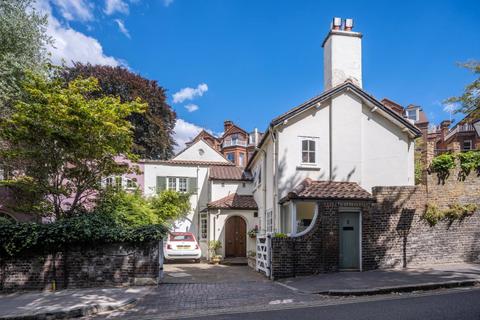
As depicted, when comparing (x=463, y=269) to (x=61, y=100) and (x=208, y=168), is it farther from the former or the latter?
(x=208, y=168)

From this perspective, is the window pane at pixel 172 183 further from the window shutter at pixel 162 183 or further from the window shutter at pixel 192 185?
the window shutter at pixel 192 185

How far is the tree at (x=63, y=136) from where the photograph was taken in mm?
13164

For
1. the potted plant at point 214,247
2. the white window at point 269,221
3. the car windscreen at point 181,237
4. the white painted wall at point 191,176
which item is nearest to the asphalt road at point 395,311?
the white window at point 269,221

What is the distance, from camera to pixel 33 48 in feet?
55.9

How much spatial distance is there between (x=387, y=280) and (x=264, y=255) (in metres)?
4.44

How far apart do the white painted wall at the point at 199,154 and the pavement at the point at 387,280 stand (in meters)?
18.5

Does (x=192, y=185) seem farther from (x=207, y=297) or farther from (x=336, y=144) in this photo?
(x=207, y=297)

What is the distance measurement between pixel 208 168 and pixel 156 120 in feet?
32.1

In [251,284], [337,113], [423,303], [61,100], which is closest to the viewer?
[423,303]

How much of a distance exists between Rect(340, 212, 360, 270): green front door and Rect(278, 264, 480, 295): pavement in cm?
74

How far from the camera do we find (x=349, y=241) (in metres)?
13.8

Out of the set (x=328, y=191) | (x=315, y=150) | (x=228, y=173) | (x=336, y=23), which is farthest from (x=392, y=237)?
(x=228, y=173)

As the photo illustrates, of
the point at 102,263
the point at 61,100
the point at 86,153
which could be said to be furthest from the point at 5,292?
the point at 61,100

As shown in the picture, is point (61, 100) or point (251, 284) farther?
point (61, 100)
